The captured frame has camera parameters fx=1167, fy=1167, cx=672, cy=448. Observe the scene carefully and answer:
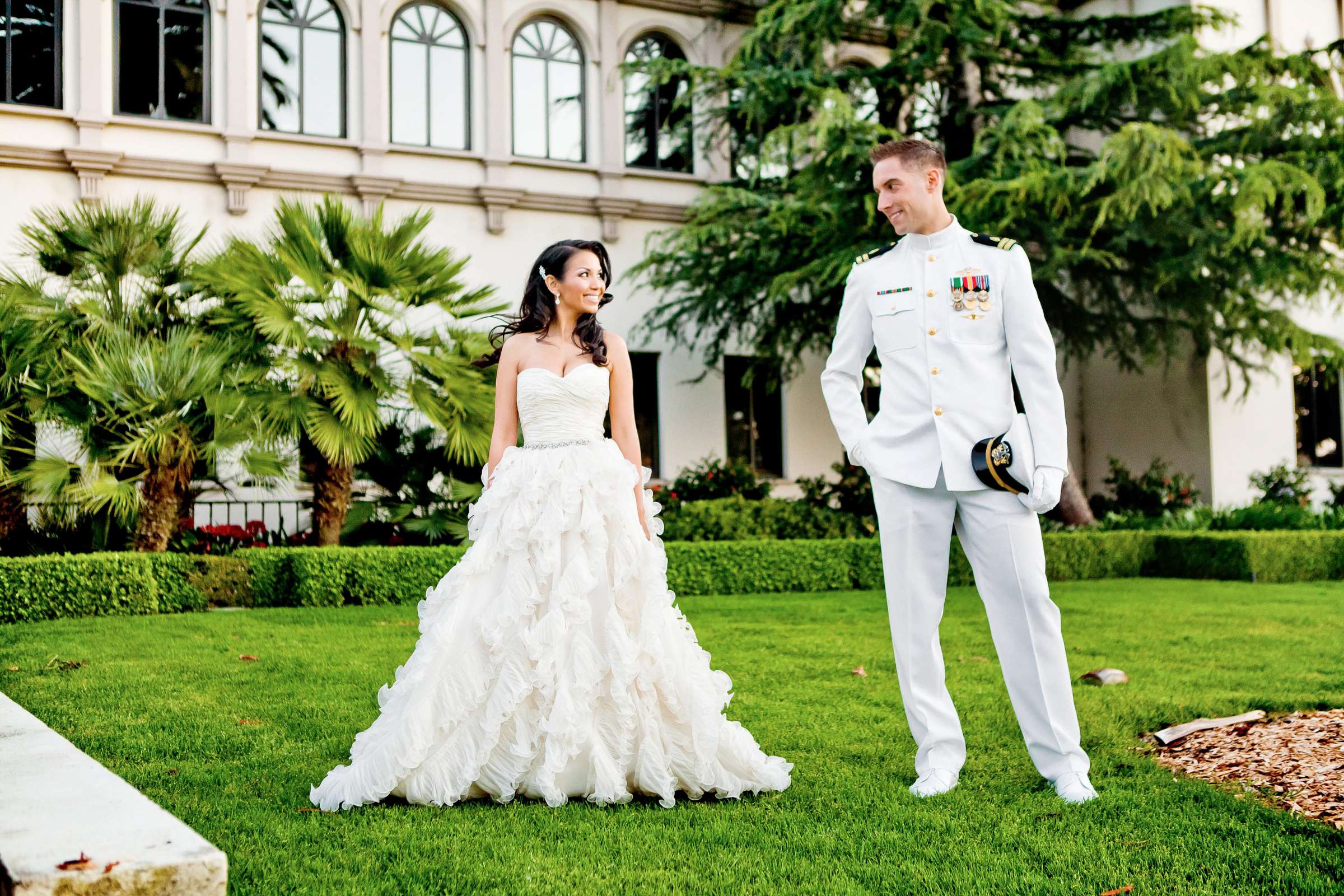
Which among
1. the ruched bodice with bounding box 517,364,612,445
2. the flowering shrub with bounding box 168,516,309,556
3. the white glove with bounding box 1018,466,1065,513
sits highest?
the ruched bodice with bounding box 517,364,612,445

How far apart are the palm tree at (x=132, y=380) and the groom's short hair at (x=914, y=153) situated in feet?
24.5

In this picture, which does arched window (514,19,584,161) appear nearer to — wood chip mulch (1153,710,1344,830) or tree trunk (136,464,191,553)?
tree trunk (136,464,191,553)

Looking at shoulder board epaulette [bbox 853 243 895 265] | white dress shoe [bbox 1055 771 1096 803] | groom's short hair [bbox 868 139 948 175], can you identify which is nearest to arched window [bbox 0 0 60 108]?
shoulder board epaulette [bbox 853 243 895 265]

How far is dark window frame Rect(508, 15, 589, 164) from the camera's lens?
53.7 ft

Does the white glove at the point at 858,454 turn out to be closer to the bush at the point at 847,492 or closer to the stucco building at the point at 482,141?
the bush at the point at 847,492

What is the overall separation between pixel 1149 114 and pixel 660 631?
13587 mm

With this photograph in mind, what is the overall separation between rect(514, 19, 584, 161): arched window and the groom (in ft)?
42.4

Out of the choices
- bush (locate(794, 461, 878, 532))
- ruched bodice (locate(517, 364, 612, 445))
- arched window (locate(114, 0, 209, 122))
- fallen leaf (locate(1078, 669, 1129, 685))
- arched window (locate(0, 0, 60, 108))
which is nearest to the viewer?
ruched bodice (locate(517, 364, 612, 445))

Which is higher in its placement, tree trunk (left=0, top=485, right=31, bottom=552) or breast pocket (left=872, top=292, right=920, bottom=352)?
breast pocket (left=872, top=292, right=920, bottom=352)

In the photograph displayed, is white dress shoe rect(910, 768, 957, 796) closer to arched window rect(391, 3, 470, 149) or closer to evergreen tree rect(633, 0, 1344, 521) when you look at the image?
evergreen tree rect(633, 0, 1344, 521)

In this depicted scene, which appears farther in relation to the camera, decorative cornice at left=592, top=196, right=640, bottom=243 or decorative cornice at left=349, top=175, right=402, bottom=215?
decorative cornice at left=592, top=196, right=640, bottom=243

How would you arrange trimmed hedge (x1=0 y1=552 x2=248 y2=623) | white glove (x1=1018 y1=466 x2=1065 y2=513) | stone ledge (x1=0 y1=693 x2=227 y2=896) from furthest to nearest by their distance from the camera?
trimmed hedge (x1=0 y1=552 x2=248 y2=623), white glove (x1=1018 y1=466 x2=1065 y2=513), stone ledge (x1=0 y1=693 x2=227 y2=896)

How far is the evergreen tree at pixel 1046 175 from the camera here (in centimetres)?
1365

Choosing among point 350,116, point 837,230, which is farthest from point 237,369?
point 837,230
